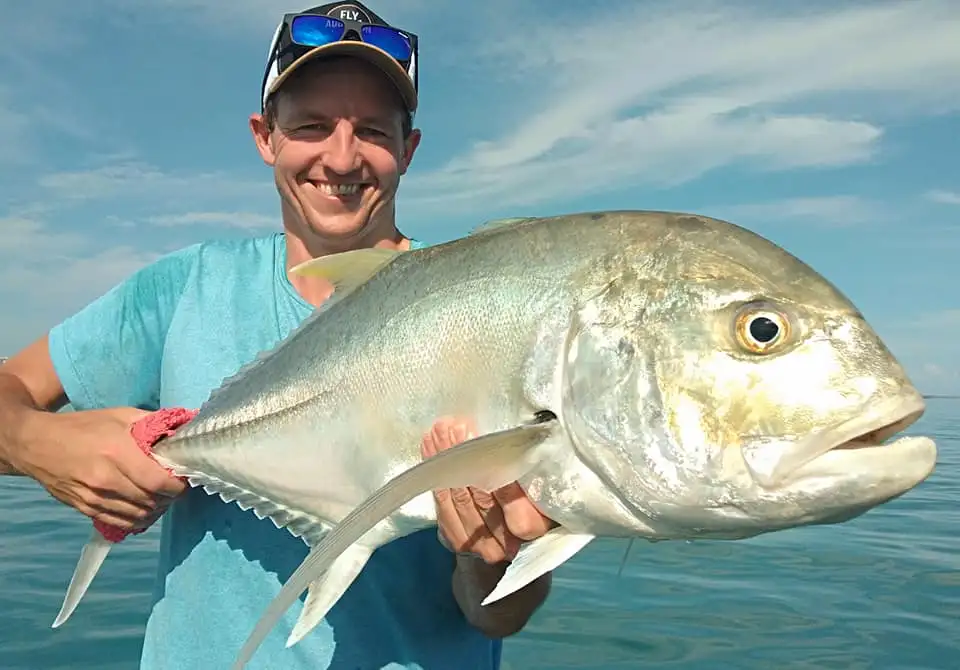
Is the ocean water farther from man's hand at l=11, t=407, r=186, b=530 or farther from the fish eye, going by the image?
the fish eye

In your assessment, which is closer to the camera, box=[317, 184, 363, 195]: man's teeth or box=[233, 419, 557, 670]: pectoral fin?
box=[233, 419, 557, 670]: pectoral fin

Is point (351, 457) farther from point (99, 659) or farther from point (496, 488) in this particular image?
point (99, 659)

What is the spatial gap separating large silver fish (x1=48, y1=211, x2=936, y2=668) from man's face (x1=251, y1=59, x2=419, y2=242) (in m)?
0.59

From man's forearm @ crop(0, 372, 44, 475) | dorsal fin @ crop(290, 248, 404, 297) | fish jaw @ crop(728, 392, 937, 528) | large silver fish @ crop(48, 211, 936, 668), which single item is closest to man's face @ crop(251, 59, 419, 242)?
dorsal fin @ crop(290, 248, 404, 297)

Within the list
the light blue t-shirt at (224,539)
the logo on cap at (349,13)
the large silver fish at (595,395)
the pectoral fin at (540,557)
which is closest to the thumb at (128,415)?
the light blue t-shirt at (224,539)

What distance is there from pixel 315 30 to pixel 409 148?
54 cm

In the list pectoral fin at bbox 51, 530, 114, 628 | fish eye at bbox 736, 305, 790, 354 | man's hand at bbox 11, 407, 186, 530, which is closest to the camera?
fish eye at bbox 736, 305, 790, 354

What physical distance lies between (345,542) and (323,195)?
4.56 feet

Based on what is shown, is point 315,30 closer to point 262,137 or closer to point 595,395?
point 262,137

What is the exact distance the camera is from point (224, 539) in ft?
7.73

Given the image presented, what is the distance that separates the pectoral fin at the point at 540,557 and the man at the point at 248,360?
0.23 meters

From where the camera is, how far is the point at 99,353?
2.52m

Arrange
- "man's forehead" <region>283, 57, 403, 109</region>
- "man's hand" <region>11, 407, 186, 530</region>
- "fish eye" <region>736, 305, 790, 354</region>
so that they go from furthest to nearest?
"man's forehead" <region>283, 57, 403, 109</region> → "man's hand" <region>11, 407, 186, 530</region> → "fish eye" <region>736, 305, 790, 354</region>

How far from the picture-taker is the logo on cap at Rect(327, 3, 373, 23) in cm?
270
